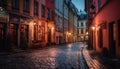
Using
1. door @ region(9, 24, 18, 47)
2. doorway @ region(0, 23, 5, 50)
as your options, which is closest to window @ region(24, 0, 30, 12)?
door @ region(9, 24, 18, 47)

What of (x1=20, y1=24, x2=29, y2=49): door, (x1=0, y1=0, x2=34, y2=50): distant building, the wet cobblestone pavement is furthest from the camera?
(x1=20, y1=24, x2=29, y2=49): door

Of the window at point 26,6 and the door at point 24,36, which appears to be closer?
the door at point 24,36

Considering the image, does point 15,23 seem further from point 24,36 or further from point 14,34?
point 24,36

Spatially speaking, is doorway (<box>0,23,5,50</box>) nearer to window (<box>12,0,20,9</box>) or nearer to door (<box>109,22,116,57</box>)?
window (<box>12,0,20,9</box>)

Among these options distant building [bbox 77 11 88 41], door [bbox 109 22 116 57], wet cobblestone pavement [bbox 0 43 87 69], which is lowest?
wet cobblestone pavement [bbox 0 43 87 69]

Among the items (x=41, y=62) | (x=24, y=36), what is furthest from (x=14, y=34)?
(x=41, y=62)

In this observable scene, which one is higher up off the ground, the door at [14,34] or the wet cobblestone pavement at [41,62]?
the door at [14,34]

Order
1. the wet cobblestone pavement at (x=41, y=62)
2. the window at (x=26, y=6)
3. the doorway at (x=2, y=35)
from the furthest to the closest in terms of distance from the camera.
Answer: the window at (x=26, y=6)
the doorway at (x=2, y=35)
the wet cobblestone pavement at (x=41, y=62)

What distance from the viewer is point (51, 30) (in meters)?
43.9

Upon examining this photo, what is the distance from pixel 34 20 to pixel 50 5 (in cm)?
1083

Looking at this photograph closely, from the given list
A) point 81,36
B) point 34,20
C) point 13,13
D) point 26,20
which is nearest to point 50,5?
point 34,20

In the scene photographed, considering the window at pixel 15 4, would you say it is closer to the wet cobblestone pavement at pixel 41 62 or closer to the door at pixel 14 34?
the door at pixel 14 34

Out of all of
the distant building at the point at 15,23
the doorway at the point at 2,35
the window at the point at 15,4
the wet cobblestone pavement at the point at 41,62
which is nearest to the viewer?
the wet cobblestone pavement at the point at 41,62

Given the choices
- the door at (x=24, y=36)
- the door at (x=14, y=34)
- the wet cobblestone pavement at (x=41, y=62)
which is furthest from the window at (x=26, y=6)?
the wet cobblestone pavement at (x=41, y=62)
